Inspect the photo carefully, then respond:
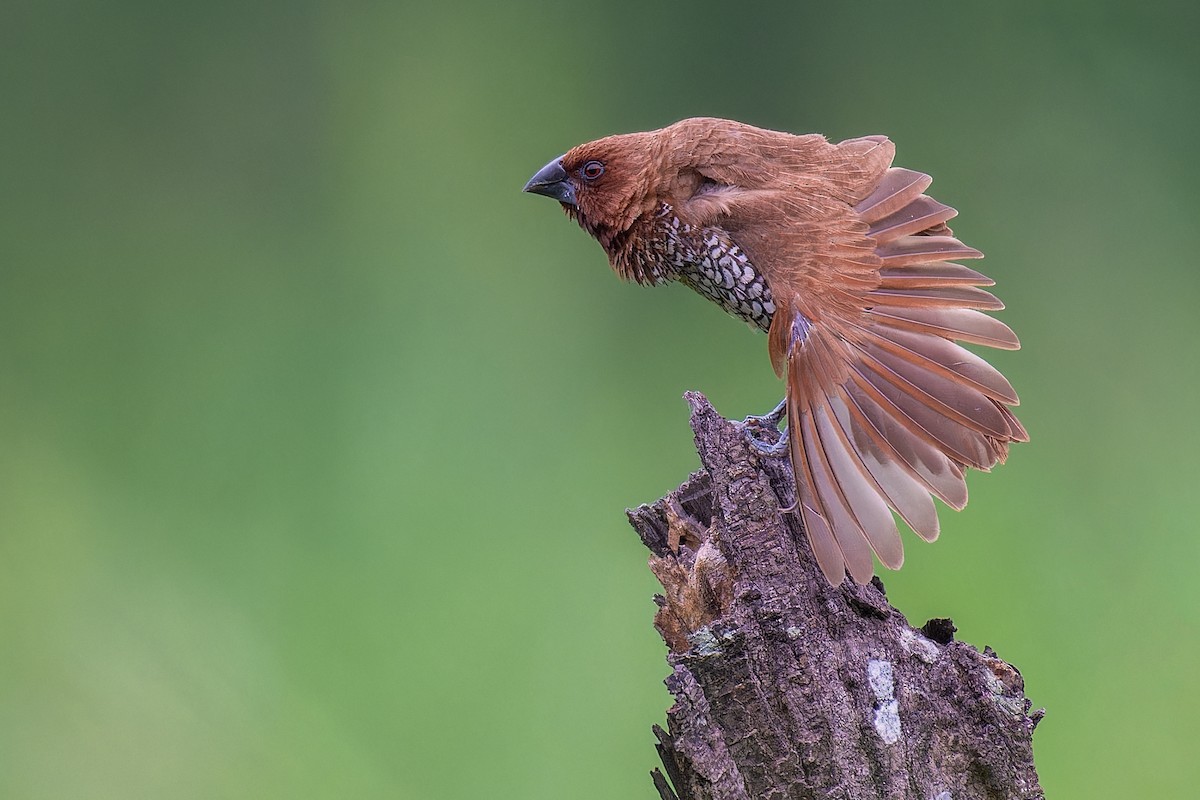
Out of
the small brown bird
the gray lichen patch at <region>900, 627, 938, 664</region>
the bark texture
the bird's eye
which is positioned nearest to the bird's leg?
the small brown bird

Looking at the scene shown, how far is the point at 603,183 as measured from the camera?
249 centimetres

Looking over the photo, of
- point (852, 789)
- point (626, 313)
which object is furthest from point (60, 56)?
point (852, 789)

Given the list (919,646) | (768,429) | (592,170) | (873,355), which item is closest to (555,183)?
(592,170)

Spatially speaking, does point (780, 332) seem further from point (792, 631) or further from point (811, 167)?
point (792, 631)

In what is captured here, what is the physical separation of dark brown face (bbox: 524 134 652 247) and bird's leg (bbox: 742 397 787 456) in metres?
0.47

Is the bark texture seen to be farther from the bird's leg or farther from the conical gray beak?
the conical gray beak

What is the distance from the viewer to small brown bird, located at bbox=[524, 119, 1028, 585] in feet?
6.60

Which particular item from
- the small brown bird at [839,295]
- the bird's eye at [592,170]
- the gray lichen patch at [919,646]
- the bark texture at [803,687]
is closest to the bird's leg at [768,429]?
the small brown bird at [839,295]

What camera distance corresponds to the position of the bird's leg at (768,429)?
212 centimetres

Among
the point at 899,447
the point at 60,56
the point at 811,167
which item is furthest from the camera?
the point at 60,56

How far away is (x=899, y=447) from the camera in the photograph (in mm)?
2031

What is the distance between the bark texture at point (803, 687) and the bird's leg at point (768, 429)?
0.23 m

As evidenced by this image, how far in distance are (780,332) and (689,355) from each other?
1.80 meters

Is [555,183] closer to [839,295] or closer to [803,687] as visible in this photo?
[839,295]
